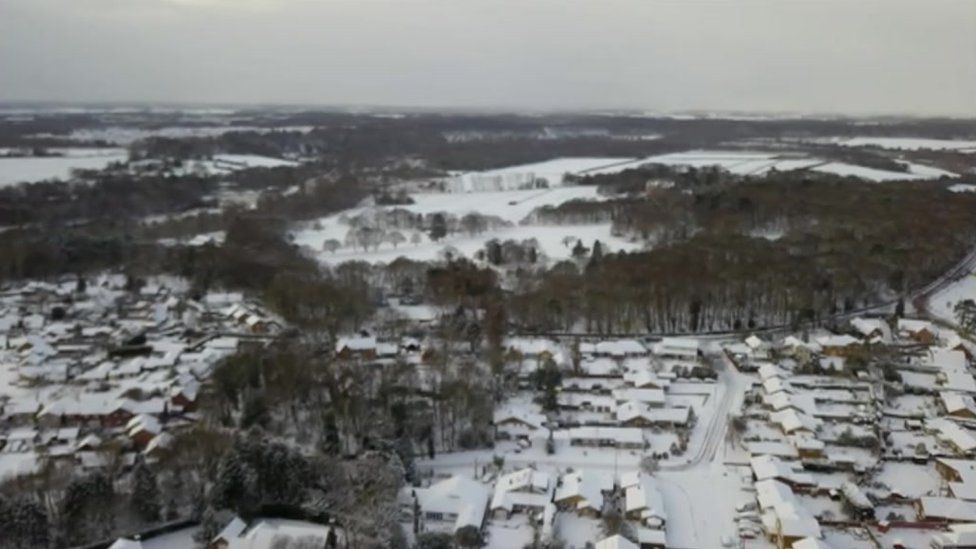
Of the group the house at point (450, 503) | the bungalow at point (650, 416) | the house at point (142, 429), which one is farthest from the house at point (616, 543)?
the house at point (142, 429)

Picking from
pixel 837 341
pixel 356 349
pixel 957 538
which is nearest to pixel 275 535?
pixel 356 349

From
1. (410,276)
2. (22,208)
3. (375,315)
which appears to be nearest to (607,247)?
(410,276)

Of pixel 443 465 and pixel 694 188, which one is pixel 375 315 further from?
pixel 694 188

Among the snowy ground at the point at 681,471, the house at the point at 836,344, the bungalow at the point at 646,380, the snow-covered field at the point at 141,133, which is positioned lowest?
the snowy ground at the point at 681,471

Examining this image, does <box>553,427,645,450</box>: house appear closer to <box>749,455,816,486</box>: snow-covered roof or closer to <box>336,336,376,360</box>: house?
<box>749,455,816,486</box>: snow-covered roof

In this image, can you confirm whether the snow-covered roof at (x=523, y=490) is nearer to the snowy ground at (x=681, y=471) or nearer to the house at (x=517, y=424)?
the snowy ground at (x=681, y=471)
